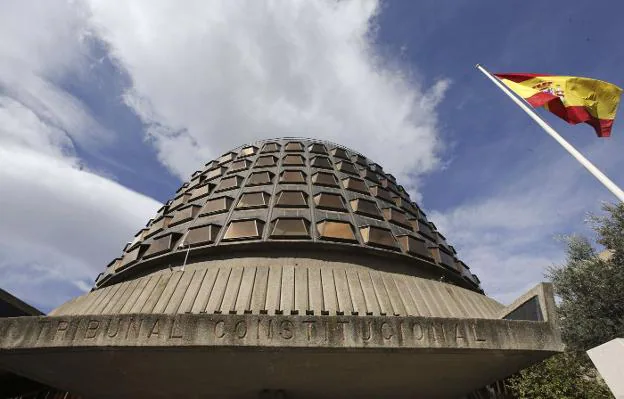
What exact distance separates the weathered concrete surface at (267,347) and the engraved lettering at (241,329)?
0.02 meters

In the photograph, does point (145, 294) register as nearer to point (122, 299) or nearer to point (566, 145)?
point (122, 299)

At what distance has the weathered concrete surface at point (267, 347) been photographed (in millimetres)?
8195

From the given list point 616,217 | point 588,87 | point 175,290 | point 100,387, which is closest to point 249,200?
point 175,290

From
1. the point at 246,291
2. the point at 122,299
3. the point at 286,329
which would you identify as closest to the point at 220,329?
the point at 286,329

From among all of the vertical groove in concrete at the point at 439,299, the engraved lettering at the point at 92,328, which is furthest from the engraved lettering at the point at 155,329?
the vertical groove in concrete at the point at 439,299

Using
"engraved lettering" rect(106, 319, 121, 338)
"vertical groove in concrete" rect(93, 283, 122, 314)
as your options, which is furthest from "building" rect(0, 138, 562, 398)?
"vertical groove in concrete" rect(93, 283, 122, 314)

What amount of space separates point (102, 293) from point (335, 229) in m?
8.74

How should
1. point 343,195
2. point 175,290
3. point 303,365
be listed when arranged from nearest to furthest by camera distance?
point 303,365 → point 175,290 → point 343,195

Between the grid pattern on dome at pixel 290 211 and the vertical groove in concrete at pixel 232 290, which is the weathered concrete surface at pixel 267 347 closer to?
the vertical groove in concrete at pixel 232 290

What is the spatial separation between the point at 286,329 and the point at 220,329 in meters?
1.33

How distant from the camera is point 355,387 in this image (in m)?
10.4

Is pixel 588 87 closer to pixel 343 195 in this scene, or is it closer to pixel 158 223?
pixel 343 195

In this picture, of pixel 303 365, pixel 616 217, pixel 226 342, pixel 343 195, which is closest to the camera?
pixel 226 342

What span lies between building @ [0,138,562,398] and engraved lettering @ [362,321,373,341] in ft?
0.09
